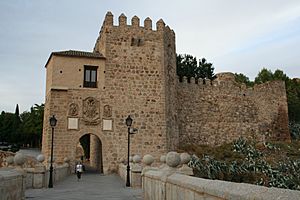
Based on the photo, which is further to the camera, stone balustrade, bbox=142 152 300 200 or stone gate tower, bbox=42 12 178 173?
stone gate tower, bbox=42 12 178 173

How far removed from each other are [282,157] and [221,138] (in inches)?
190

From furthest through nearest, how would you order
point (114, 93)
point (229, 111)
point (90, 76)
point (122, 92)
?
Answer: point (229, 111)
point (122, 92)
point (114, 93)
point (90, 76)

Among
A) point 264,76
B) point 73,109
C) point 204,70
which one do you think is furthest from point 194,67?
point 73,109

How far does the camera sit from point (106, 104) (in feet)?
65.6

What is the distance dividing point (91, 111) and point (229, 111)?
13.1 m

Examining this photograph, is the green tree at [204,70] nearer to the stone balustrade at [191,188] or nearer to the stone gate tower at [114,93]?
the stone gate tower at [114,93]

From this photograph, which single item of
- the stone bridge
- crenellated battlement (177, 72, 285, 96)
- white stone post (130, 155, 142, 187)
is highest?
crenellated battlement (177, 72, 285, 96)

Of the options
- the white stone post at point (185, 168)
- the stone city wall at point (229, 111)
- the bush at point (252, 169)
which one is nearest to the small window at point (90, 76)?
the bush at point (252, 169)

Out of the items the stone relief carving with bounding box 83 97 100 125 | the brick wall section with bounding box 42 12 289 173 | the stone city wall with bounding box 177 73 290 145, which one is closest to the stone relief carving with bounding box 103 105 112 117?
the brick wall section with bounding box 42 12 289 173

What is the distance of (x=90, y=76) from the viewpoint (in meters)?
20.2

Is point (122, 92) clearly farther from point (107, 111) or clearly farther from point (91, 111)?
point (91, 111)

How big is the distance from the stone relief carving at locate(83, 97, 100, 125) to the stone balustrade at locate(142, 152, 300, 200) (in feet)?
37.3

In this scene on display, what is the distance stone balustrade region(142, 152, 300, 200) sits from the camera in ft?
8.13

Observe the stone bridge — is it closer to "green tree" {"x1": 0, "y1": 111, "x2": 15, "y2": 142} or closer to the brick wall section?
the brick wall section
